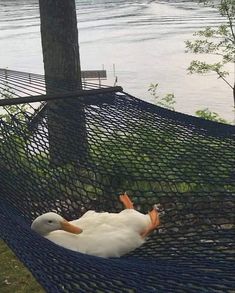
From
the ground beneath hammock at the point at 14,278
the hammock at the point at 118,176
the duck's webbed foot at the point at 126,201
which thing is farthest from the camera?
the ground beneath hammock at the point at 14,278

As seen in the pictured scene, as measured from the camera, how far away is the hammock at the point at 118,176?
147cm

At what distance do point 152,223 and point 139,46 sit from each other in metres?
20.8

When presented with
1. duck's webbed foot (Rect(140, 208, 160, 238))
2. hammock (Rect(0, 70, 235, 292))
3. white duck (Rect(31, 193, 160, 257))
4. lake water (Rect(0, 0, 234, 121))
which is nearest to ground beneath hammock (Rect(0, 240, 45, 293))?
hammock (Rect(0, 70, 235, 292))

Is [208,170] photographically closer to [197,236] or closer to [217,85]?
[197,236]

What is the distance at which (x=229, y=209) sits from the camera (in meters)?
1.95

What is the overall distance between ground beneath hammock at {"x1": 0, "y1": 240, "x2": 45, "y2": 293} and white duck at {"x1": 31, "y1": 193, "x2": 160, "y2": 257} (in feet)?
1.47

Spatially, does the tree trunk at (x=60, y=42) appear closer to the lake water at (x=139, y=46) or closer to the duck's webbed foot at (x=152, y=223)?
the duck's webbed foot at (x=152, y=223)

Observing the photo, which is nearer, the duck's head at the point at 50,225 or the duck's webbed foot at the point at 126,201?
the duck's head at the point at 50,225

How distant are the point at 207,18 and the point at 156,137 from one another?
25377 millimetres

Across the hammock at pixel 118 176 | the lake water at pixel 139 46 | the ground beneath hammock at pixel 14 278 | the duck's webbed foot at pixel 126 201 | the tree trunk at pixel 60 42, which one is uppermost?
the tree trunk at pixel 60 42

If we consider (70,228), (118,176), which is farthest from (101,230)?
(118,176)

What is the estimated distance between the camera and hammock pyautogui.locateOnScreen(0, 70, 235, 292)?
1470mm

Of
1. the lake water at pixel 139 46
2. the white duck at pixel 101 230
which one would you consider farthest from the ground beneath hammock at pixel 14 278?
the lake water at pixel 139 46

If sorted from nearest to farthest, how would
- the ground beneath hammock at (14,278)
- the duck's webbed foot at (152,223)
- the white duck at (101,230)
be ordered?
the white duck at (101,230) < the duck's webbed foot at (152,223) < the ground beneath hammock at (14,278)
